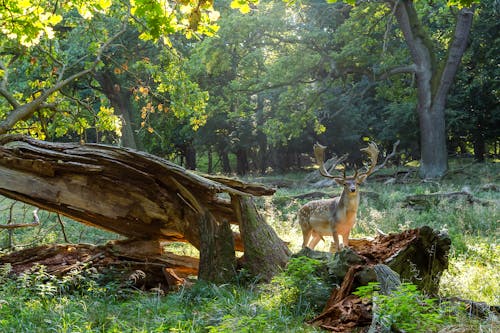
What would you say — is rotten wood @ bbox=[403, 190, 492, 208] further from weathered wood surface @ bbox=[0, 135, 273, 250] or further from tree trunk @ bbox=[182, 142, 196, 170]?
tree trunk @ bbox=[182, 142, 196, 170]

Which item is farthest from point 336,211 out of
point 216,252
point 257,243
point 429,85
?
point 429,85

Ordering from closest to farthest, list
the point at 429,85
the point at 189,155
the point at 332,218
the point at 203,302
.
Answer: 1. the point at 203,302
2. the point at 332,218
3. the point at 429,85
4. the point at 189,155

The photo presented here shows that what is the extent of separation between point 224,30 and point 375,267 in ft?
65.8

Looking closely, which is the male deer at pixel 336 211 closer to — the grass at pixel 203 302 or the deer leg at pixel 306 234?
the deer leg at pixel 306 234

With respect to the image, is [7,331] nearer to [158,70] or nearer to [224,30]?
[158,70]

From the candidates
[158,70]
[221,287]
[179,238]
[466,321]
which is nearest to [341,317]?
[466,321]

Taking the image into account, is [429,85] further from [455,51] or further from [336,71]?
[336,71]

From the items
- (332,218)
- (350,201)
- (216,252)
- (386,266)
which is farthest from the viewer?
(332,218)

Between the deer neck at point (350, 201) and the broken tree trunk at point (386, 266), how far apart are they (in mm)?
2066

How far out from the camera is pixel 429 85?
78.3 ft

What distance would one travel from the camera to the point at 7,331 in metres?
5.04

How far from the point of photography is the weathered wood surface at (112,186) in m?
7.60

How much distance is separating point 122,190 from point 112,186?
150mm

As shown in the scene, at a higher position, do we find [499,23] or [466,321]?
[499,23]
